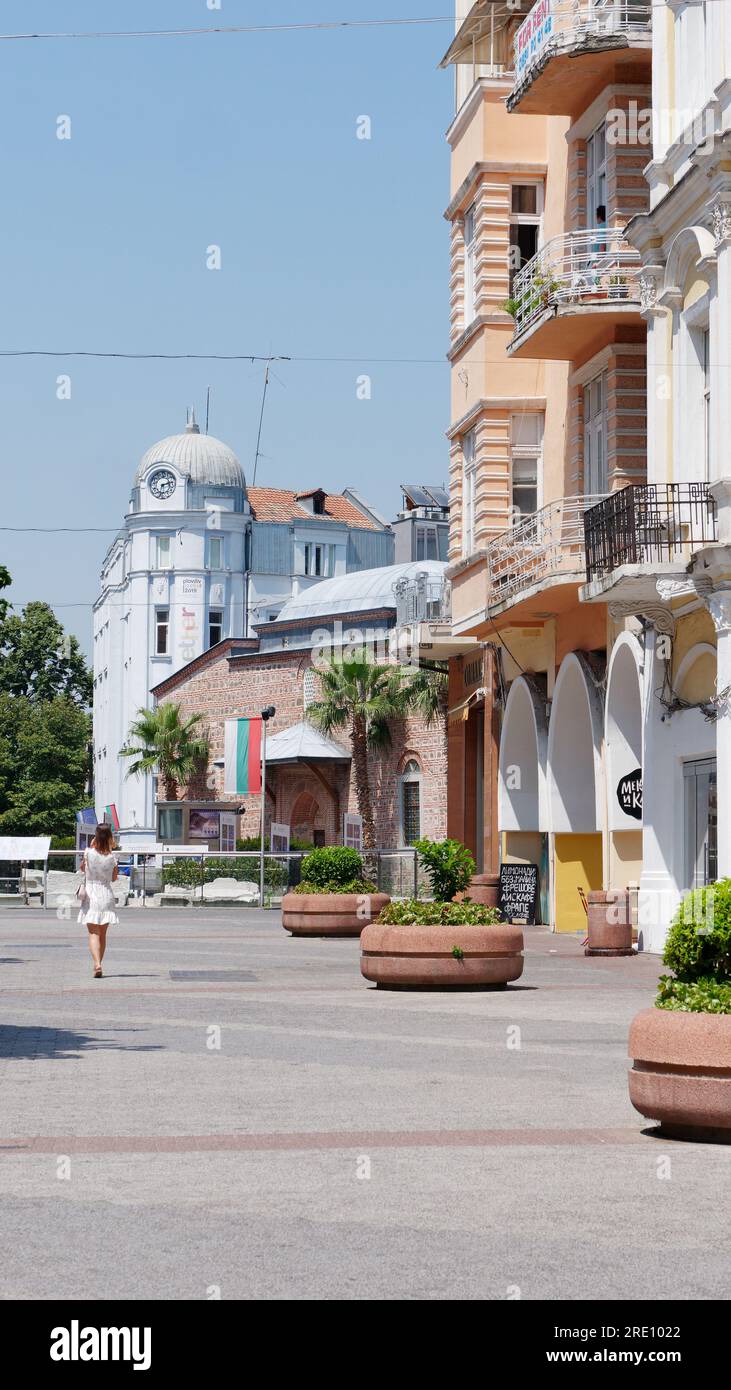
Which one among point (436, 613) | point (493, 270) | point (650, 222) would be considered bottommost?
point (436, 613)

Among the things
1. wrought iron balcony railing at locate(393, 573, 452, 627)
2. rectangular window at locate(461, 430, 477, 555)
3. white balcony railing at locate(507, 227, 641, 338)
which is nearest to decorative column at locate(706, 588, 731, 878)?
white balcony railing at locate(507, 227, 641, 338)

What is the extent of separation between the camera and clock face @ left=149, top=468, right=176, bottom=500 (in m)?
89.0

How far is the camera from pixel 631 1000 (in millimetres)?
18000

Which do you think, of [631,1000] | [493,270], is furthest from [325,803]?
[631,1000]

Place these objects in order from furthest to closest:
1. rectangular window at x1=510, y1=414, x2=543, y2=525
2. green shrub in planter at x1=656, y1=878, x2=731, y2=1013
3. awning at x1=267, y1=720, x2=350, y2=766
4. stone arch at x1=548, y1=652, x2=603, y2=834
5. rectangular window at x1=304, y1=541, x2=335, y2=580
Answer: rectangular window at x1=304, y1=541, x2=335, y2=580
awning at x1=267, y1=720, x2=350, y2=766
rectangular window at x1=510, y1=414, x2=543, y2=525
stone arch at x1=548, y1=652, x2=603, y2=834
green shrub in planter at x1=656, y1=878, x2=731, y2=1013

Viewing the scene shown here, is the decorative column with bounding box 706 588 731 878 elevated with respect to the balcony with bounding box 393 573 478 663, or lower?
lower

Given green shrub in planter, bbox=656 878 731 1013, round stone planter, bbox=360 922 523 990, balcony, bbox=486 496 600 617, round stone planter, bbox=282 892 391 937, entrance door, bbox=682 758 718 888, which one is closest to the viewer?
green shrub in planter, bbox=656 878 731 1013

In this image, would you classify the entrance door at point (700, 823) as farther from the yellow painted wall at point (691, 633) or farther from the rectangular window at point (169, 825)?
the rectangular window at point (169, 825)

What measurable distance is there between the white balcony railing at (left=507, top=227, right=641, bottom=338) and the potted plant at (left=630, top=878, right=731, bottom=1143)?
1837 cm

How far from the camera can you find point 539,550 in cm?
2894

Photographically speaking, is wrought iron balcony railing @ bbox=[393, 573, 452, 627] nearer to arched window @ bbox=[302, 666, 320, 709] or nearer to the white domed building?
arched window @ bbox=[302, 666, 320, 709]

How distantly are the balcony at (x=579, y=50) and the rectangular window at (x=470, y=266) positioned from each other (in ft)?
17.8

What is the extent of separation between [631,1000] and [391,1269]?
12.0 m
